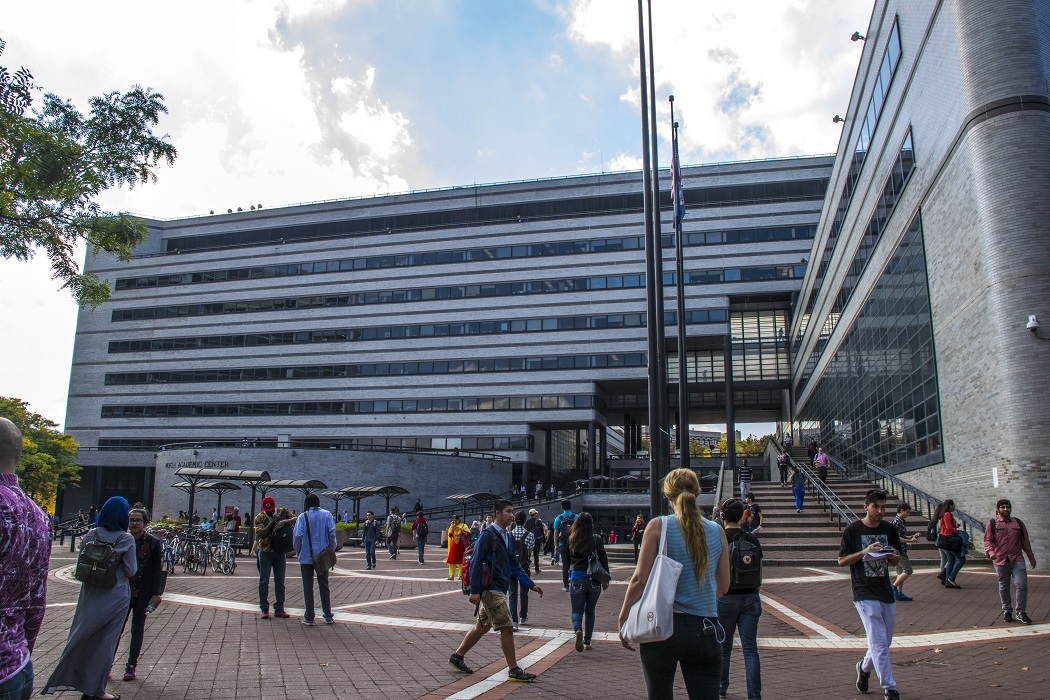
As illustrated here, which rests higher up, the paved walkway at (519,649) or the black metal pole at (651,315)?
the black metal pole at (651,315)

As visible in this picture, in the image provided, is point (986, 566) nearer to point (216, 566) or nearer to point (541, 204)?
point (216, 566)

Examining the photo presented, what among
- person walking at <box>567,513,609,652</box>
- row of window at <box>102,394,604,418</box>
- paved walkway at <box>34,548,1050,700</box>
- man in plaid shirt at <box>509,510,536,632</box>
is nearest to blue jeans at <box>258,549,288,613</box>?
paved walkway at <box>34,548,1050,700</box>

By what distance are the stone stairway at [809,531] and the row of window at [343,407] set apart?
86.4 ft

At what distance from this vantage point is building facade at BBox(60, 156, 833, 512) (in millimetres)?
53656

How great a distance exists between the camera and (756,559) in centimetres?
607

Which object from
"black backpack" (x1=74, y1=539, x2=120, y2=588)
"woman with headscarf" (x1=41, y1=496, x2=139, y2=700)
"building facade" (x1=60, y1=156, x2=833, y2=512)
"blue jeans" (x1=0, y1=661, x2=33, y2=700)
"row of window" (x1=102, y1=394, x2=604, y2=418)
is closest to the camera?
"blue jeans" (x1=0, y1=661, x2=33, y2=700)

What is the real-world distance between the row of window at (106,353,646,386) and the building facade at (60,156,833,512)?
16 centimetres

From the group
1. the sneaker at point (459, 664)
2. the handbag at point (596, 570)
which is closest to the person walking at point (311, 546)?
the sneaker at point (459, 664)

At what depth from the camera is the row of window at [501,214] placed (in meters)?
54.1

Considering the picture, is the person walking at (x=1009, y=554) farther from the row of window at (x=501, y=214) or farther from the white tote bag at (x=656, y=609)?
the row of window at (x=501, y=214)

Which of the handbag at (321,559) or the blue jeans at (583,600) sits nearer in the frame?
the blue jeans at (583,600)

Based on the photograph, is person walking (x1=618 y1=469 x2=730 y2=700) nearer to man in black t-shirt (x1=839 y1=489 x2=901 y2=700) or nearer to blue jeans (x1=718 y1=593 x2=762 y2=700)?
blue jeans (x1=718 y1=593 x2=762 y2=700)

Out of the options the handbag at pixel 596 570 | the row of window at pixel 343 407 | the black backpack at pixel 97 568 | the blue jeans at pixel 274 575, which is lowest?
the blue jeans at pixel 274 575

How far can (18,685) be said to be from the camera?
3.03m
